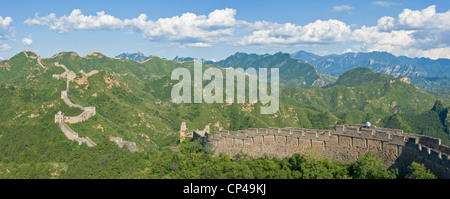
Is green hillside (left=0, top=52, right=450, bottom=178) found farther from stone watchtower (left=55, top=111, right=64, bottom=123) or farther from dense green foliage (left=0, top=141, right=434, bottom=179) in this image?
stone watchtower (left=55, top=111, right=64, bottom=123)

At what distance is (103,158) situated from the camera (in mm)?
52094

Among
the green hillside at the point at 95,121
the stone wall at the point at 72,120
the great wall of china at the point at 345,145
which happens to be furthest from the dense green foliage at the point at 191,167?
the stone wall at the point at 72,120

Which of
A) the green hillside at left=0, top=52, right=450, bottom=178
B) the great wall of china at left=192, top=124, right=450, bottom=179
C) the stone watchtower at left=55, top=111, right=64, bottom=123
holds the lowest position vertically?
the green hillside at left=0, top=52, right=450, bottom=178

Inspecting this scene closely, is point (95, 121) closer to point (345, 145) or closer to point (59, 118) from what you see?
point (59, 118)

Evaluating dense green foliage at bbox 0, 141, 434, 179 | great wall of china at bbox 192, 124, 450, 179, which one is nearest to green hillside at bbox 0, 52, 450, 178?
dense green foliage at bbox 0, 141, 434, 179

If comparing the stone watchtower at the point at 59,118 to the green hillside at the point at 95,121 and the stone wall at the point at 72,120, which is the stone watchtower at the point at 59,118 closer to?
the stone wall at the point at 72,120

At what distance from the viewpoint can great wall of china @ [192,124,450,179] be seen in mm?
25938

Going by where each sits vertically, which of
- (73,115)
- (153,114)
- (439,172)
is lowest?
(153,114)

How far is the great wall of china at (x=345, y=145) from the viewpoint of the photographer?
25.9 m

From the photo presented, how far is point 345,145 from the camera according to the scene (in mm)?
30734

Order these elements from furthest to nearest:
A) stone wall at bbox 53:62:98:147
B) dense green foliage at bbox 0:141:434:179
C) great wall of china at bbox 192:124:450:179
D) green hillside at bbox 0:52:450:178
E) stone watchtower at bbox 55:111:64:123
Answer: stone watchtower at bbox 55:111:64:123 < stone wall at bbox 53:62:98:147 < green hillside at bbox 0:52:450:178 < dense green foliage at bbox 0:141:434:179 < great wall of china at bbox 192:124:450:179
